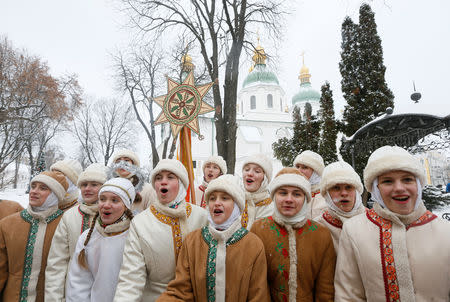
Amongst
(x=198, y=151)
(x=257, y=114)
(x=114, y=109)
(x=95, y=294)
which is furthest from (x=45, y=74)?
(x=257, y=114)

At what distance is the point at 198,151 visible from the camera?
32281 mm

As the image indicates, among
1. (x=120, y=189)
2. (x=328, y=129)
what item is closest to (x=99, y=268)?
(x=120, y=189)

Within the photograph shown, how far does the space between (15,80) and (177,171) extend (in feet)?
50.3

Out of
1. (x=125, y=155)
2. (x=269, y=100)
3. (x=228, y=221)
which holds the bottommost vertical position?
(x=228, y=221)

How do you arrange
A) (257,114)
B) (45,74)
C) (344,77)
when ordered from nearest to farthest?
(45,74) → (344,77) → (257,114)

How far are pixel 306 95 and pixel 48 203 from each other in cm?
4544

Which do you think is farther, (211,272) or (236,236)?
(236,236)

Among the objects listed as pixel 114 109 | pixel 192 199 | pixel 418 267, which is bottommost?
pixel 418 267

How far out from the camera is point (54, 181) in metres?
2.83

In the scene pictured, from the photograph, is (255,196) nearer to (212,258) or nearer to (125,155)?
(212,258)

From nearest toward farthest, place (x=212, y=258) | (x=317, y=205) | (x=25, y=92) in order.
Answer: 1. (x=212, y=258)
2. (x=317, y=205)
3. (x=25, y=92)

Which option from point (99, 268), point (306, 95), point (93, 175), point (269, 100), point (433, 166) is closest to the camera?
point (99, 268)

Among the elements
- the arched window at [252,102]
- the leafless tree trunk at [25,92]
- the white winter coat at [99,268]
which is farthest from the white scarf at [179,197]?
the arched window at [252,102]

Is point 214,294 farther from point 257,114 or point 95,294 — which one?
point 257,114
